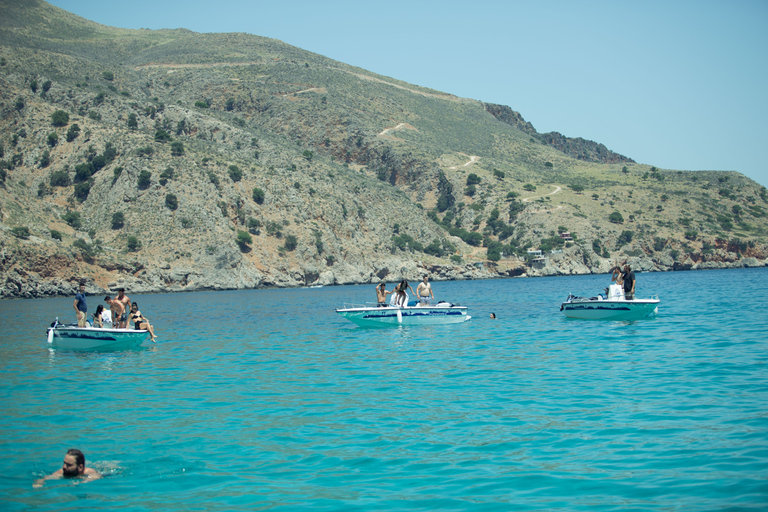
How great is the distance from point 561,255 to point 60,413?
338ft

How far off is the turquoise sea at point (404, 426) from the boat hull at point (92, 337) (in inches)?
37.2

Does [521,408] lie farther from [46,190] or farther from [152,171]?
[46,190]

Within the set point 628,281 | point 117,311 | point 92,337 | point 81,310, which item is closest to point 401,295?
point 628,281

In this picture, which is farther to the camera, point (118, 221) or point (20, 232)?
point (118, 221)

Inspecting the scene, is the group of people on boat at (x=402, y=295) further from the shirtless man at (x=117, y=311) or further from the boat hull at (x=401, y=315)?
the shirtless man at (x=117, y=311)

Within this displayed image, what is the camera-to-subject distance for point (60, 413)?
1382 centimetres

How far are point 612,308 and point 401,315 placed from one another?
10145mm

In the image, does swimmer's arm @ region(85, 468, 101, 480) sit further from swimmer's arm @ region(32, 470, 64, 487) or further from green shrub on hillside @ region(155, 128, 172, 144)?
green shrub on hillside @ region(155, 128, 172, 144)

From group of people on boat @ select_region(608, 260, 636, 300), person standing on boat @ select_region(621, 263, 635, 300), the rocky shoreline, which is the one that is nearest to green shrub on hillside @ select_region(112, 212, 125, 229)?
the rocky shoreline

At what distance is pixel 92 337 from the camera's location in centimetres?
2445

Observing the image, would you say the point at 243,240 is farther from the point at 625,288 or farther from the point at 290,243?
the point at 625,288

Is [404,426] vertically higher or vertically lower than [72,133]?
lower

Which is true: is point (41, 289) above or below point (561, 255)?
below

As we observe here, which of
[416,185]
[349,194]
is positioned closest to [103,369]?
[349,194]
